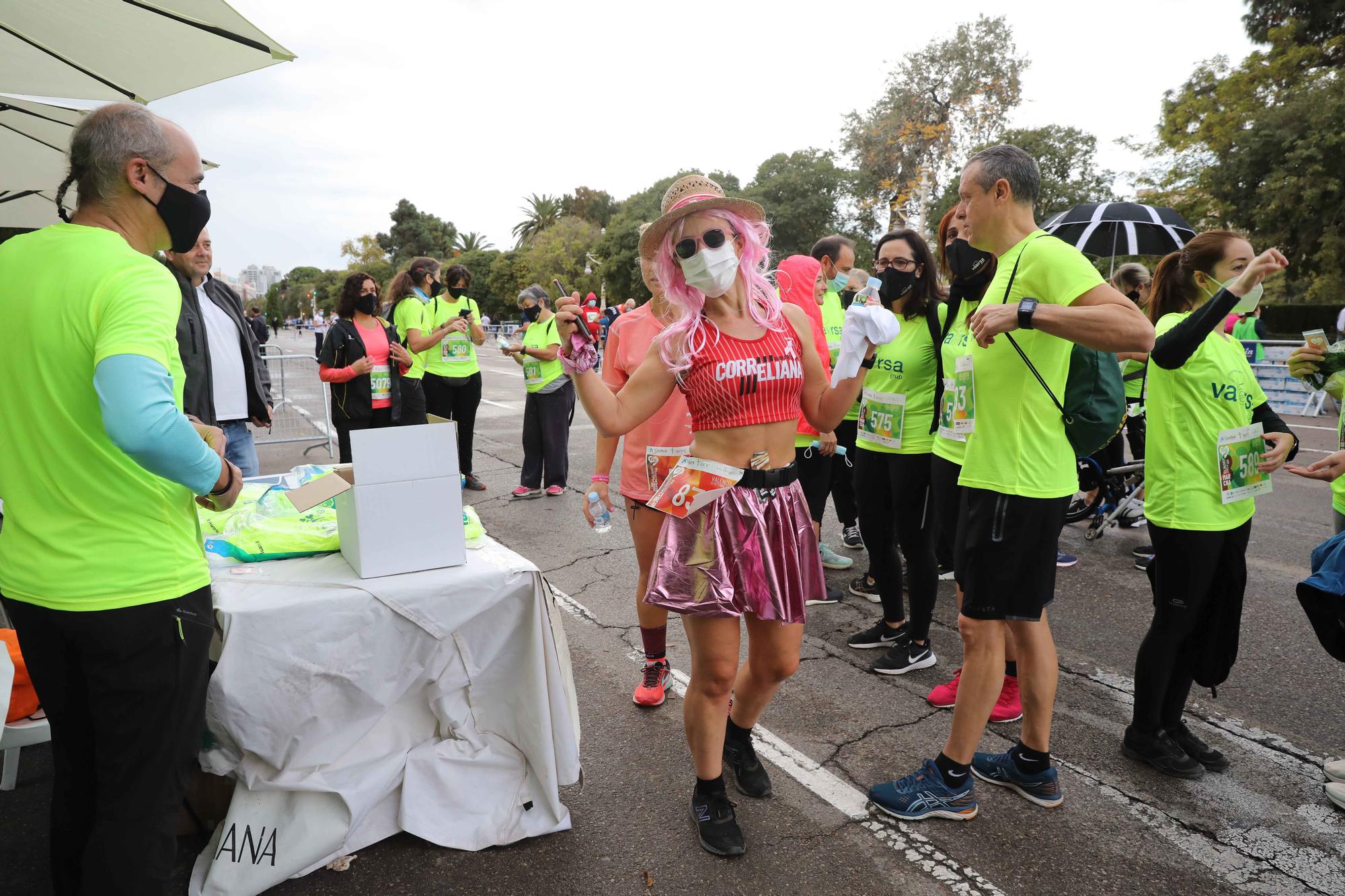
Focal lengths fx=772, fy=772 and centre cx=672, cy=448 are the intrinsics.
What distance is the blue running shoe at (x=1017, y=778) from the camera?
2.78 meters

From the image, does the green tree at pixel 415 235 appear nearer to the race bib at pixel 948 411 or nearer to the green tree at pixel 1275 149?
the green tree at pixel 1275 149

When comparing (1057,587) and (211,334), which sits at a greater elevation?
(211,334)

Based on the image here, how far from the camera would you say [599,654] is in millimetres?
4066

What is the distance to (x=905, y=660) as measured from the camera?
3.86 metres

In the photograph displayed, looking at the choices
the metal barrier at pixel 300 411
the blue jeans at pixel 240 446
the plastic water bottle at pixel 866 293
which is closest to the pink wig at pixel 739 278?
the plastic water bottle at pixel 866 293

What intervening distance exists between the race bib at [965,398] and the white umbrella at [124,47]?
3.39 m

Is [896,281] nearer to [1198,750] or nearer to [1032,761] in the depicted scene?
[1032,761]

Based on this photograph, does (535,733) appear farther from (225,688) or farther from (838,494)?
(838,494)

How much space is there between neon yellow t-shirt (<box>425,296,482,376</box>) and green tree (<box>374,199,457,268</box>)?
83.0 m

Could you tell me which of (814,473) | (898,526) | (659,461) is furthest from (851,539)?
(659,461)

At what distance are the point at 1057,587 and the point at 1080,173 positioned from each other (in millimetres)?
27365

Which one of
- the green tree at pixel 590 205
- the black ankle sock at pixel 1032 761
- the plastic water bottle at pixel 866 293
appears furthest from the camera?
the green tree at pixel 590 205

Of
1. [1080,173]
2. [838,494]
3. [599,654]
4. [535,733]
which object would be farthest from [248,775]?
[1080,173]

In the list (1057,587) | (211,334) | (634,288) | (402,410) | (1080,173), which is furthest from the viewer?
(634,288)
